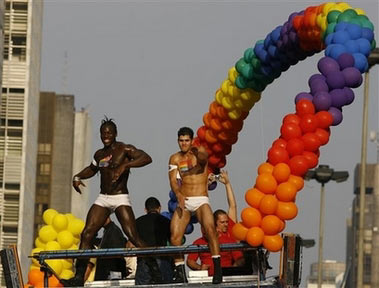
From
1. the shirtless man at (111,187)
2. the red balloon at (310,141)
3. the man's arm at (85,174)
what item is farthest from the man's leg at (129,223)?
the red balloon at (310,141)

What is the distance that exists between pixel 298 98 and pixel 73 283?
13.5 ft

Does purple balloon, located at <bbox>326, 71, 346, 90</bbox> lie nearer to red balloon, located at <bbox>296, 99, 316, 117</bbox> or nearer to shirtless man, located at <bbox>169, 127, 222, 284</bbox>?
red balloon, located at <bbox>296, 99, 316, 117</bbox>

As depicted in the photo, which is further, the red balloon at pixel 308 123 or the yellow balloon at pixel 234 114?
the yellow balloon at pixel 234 114

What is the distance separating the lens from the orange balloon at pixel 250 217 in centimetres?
2317

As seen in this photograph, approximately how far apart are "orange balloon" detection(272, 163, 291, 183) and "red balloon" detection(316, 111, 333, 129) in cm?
105

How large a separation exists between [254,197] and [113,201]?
1.72 meters

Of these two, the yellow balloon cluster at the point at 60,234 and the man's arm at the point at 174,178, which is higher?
the man's arm at the point at 174,178

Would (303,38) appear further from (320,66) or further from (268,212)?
(268,212)

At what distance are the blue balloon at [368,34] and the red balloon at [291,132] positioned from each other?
1.82 metres

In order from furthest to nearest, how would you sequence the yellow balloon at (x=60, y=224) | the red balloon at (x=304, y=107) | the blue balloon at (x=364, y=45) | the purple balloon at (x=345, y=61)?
the yellow balloon at (x=60, y=224) < the blue balloon at (x=364, y=45) < the purple balloon at (x=345, y=61) < the red balloon at (x=304, y=107)

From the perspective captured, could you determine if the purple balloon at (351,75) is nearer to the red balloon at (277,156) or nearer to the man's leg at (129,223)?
the red balloon at (277,156)

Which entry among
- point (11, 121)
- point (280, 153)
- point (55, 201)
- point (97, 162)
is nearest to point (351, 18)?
point (280, 153)

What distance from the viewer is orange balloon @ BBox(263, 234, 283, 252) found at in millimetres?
22617

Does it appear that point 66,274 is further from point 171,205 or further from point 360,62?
point 360,62
